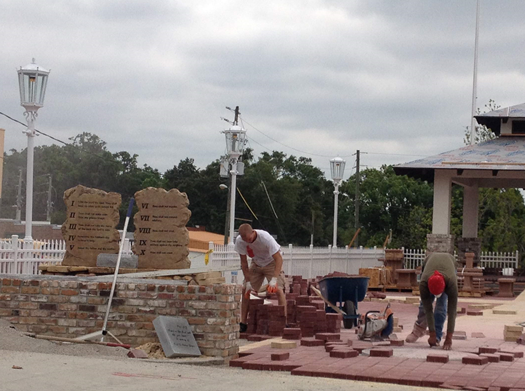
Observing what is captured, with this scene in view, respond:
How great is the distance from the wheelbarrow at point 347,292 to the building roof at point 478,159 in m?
13.4

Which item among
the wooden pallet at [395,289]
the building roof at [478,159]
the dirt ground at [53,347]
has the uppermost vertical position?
the building roof at [478,159]

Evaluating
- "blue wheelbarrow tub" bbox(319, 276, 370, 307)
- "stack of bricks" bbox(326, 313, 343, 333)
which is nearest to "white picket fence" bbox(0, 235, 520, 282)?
"blue wheelbarrow tub" bbox(319, 276, 370, 307)

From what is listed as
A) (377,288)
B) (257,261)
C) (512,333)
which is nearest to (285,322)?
(257,261)

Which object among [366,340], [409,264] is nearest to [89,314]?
[366,340]

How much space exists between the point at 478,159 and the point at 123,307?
61.8 feet

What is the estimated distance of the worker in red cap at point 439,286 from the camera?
415 inches

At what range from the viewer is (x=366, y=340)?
11.3 metres

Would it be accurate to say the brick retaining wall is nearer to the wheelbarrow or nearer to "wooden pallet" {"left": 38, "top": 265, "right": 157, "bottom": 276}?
"wooden pallet" {"left": 38, "top": 265, "right": 157, "bottom": 276}

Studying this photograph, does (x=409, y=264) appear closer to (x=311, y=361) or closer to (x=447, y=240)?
(x=447, y=240)

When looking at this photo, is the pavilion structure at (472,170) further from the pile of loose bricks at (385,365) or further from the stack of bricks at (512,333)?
the pile of loose bricks at (385,365)

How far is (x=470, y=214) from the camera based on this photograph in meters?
29.7

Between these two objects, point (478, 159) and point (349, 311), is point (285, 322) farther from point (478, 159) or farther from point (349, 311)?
point (478, 159)

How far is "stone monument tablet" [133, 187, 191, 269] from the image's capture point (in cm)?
1247

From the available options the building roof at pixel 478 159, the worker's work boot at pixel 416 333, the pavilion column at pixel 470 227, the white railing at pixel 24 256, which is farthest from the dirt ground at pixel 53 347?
the pavilion column at pixel 470 227
